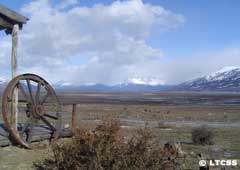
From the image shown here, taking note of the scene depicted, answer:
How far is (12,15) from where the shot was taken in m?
11.4

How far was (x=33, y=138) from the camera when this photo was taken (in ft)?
37.6

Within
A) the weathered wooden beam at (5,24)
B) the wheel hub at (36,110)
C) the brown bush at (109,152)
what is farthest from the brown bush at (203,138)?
the brown bush at (109,152)

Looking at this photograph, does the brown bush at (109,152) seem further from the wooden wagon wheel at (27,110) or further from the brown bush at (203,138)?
the brown bush at (203,138)

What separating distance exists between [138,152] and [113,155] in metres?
0.47

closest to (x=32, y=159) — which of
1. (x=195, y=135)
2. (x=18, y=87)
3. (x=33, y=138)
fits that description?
(x=33, y=138)

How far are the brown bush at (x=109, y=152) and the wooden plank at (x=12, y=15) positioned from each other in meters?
5.21

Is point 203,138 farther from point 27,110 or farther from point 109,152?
point 109,152

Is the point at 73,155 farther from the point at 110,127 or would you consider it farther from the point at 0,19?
the point at 0,19

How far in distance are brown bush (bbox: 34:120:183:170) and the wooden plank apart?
5.21 metres

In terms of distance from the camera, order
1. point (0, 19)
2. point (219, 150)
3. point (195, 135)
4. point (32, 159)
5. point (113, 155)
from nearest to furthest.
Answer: point (113, 155), point (32, 159), point (0, 19), point (219, 150), point (195, 135)

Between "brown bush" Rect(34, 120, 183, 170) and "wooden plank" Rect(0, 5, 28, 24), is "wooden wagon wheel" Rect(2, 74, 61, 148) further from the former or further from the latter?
"brown bush" Rect(34, 120, 183, 170)

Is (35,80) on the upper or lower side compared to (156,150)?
upper

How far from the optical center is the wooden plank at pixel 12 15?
439 inches

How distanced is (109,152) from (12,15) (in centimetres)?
617
